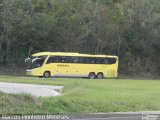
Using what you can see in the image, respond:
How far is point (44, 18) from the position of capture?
60656 mm

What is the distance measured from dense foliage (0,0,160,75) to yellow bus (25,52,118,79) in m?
5.19

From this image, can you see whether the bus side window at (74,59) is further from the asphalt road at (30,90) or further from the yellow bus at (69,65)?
the asphalt road at (30,90)

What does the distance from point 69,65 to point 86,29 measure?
6.76 meters

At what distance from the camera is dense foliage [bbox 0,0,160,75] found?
60469 millimetres

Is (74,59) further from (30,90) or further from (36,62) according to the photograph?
(30,90)

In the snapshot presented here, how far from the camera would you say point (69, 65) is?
56.6m

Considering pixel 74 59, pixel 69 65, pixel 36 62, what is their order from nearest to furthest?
pixel 36 62 < pixel 74 59 < pixel 69 65

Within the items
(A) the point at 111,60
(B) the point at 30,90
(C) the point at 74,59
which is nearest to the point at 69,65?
(C) the point at 74,59

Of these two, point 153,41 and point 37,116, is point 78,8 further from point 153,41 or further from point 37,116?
point 37,116

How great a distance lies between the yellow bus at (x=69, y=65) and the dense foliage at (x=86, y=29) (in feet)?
17.0

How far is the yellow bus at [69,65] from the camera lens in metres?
55.8

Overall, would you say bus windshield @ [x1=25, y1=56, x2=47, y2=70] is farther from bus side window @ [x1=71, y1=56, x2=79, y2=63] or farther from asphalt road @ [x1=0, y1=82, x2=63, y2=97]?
asphalt road @ [x1=0, y1=82, x2=63, y2=97]

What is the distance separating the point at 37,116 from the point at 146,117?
127 inches

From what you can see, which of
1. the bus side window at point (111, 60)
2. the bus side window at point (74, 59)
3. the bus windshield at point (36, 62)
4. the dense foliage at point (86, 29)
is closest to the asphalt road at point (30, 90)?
the bus windshield at point (36, 62)
